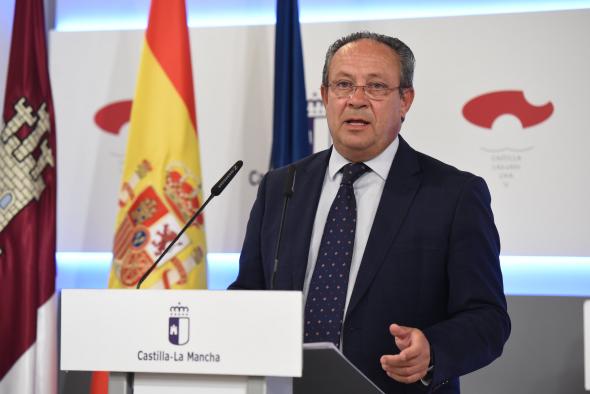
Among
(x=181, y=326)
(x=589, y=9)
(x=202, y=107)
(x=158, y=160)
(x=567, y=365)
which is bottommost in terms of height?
(x=567, y=365)

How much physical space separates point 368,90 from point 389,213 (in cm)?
40

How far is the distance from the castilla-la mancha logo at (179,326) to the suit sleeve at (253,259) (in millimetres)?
873

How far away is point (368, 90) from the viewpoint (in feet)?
8.38

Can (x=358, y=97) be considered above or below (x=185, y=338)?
above

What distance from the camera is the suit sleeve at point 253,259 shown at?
262 centimetres

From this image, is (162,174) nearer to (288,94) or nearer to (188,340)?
(288,94)

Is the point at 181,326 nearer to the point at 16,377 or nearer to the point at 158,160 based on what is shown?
the point at 158,160

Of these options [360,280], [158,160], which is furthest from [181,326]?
[158,160]

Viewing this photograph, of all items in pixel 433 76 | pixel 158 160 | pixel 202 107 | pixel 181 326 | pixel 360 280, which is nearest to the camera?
pixel 181 326

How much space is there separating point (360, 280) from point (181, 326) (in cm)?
76

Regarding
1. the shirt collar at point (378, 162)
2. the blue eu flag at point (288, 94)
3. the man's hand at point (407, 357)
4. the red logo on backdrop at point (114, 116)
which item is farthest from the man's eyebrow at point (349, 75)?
the red logo on backdrop at point (114, 116)

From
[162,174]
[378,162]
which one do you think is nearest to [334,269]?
[378,162]

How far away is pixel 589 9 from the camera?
14.1 feet

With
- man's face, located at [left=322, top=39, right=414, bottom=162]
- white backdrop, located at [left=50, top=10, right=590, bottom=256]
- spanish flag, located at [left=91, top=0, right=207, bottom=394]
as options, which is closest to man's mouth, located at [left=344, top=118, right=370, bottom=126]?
man's face, located at [left=322, top=39, right=414, bottom=162]
